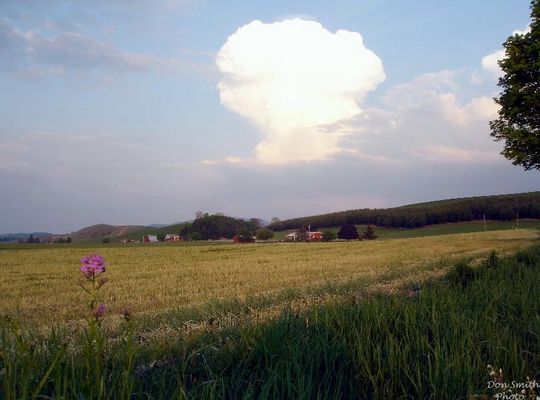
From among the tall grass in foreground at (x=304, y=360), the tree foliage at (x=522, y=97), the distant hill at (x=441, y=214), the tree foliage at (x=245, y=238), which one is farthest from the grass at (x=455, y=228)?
the tall grass in foreground at (x=304, y=360)

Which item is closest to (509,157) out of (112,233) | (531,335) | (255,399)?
(531,335)

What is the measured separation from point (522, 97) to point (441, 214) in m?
66.4

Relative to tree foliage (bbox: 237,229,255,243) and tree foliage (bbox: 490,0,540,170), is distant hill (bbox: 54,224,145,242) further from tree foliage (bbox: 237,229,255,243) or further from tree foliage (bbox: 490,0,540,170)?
tree foliage (bbox: 490,0,540,170)

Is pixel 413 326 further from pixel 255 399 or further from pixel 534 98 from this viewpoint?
pixel 534 98

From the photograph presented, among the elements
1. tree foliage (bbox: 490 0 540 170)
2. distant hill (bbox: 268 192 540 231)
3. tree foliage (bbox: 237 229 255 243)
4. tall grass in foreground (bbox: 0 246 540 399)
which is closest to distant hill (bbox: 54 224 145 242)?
distant hill (bbox: 268 192 540 231)

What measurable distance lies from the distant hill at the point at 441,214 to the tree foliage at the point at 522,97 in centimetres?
6254

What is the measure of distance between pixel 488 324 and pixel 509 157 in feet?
94.7

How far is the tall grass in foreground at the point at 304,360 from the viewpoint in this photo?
288 centimetres

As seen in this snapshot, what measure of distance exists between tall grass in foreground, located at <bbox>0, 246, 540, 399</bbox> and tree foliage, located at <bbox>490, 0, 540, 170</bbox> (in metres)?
27.2

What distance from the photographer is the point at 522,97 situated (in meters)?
Answer: 29.3

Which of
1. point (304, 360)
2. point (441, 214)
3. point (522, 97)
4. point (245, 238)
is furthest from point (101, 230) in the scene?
point (304, 360)

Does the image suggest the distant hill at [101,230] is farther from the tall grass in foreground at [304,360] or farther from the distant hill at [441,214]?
the tall grass in foreground at [304,360]

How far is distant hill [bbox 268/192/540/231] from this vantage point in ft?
297

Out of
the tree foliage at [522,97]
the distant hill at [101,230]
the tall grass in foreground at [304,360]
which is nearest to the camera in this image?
the tall grass in foreground at [304,360]
